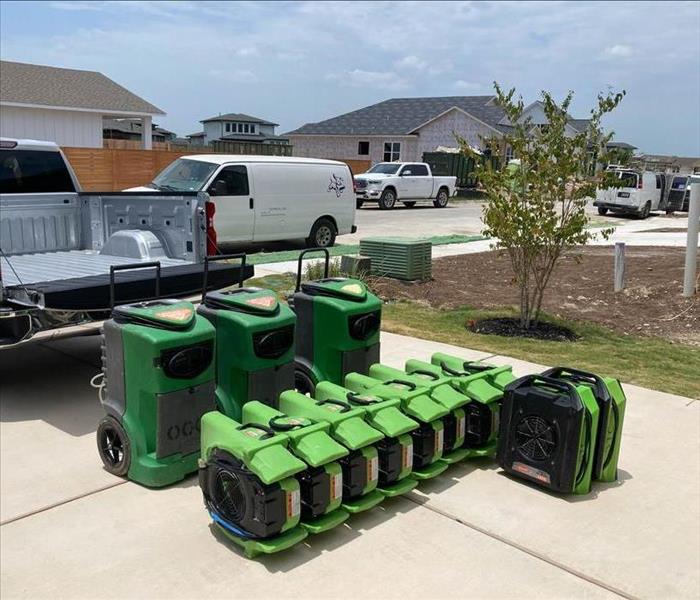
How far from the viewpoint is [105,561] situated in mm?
3365

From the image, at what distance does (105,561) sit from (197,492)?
0.78 metres

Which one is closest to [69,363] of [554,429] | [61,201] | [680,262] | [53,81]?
[61,201]

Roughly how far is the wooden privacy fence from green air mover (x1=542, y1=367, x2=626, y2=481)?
20.8 m

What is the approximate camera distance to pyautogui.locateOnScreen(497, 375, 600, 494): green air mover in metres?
4.00

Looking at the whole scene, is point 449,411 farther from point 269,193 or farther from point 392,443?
point 269,193

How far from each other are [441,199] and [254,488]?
1096 inches

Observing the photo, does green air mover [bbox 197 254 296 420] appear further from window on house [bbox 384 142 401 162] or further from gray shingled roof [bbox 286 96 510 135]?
window on house [bbox 384 142 401 162]

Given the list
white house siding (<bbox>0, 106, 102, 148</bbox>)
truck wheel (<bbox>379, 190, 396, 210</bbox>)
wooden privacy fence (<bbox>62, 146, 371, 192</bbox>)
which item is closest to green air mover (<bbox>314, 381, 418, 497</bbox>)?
wooden privacy fence (<bbox>62, 146, 371, 192</bbox>)

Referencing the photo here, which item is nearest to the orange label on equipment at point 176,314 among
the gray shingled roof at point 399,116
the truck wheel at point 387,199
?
the truck wheel at point 387,199

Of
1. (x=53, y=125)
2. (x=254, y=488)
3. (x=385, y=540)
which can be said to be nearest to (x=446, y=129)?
(x=53, y=125)

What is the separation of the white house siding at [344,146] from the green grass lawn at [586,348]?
3683 cm

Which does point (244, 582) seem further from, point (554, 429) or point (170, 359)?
point (554, 429)

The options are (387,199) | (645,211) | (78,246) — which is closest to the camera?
(78,246)

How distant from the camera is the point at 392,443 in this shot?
3871 mm
